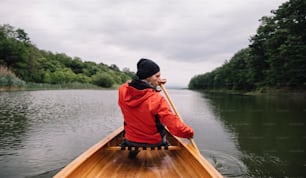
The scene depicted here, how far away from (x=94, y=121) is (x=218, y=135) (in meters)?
5.54

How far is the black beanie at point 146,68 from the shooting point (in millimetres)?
2824

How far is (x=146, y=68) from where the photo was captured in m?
2.83

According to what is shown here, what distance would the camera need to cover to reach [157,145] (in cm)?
300

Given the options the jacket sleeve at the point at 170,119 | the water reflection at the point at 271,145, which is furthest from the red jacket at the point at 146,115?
the water reflection at the point at 271,145

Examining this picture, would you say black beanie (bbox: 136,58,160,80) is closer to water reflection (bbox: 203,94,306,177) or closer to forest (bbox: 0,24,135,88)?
water reflection (bbox: 203,94,306,177)

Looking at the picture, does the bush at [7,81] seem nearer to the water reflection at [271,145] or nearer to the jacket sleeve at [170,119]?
the water reflection at [271,145]

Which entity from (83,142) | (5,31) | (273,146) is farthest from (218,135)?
(5,31)

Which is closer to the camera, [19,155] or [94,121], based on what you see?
[19,155]

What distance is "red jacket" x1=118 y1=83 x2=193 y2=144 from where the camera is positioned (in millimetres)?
2574

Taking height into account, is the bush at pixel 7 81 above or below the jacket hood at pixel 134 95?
above

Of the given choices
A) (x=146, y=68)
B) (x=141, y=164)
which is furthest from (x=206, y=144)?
(x=146, y=68)

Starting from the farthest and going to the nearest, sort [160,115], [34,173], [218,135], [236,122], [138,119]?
1. [236,122]
2. [218,135]
3. [34,173]
4. [138,119]
5. [160,115]

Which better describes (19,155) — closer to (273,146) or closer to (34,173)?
(34,173)

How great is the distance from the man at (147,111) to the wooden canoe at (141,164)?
29 centimetres
